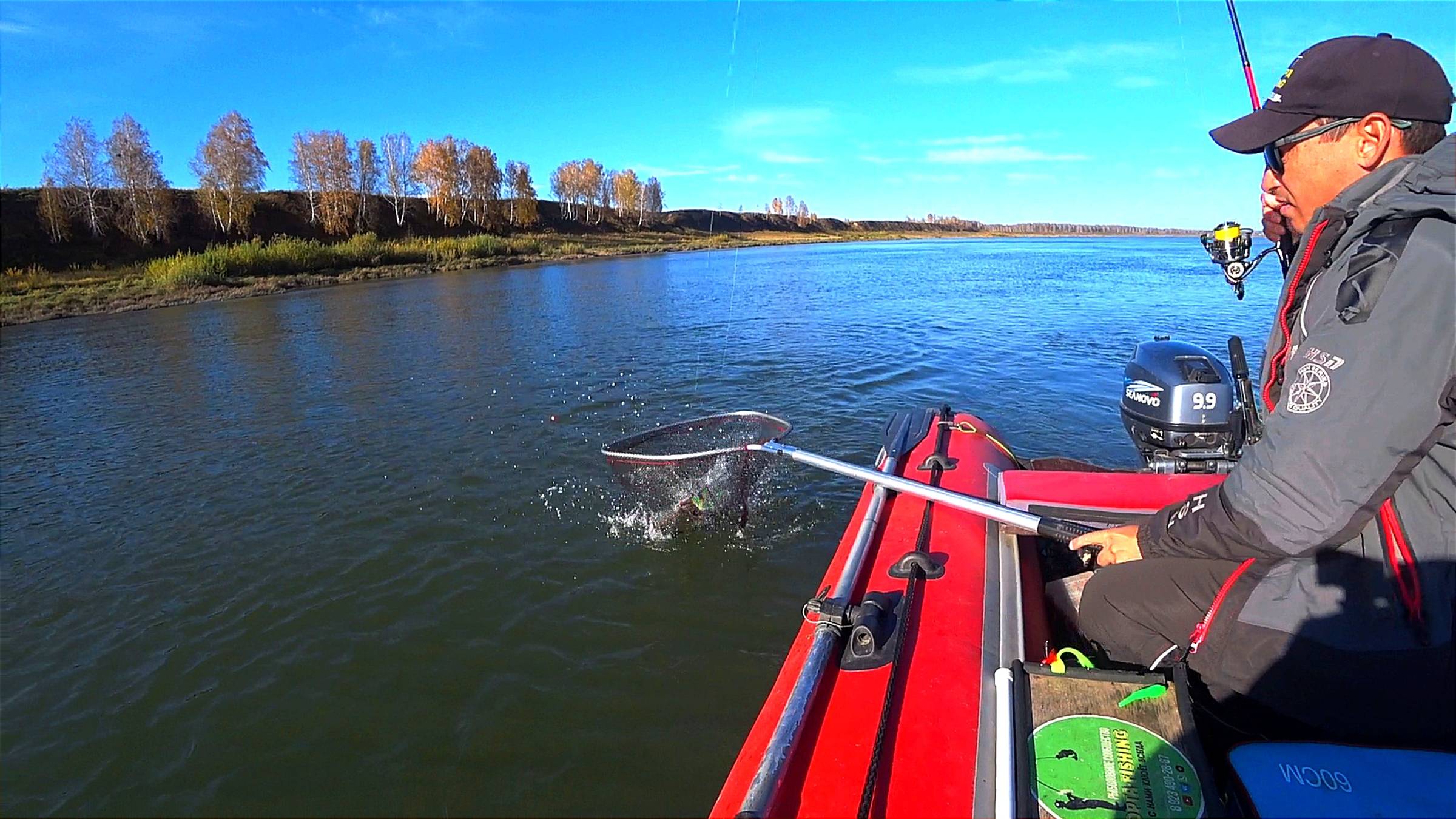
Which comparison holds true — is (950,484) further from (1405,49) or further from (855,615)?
(1405,49)

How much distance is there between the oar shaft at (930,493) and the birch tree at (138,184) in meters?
61.5

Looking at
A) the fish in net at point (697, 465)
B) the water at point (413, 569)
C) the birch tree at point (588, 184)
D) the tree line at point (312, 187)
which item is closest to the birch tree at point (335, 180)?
the tree line at point (312, 187)

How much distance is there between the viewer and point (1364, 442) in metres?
1.65

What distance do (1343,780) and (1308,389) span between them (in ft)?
3.42

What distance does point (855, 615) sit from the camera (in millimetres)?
3010

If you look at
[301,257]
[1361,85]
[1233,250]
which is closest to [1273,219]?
[1361,85]

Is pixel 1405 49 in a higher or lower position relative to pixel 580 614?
higher

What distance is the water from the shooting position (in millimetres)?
3730

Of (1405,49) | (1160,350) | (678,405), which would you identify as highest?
(1405,49)

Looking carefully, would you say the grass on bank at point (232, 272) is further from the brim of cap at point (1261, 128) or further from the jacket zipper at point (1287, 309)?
the jacket zipper at point (1287, 309)

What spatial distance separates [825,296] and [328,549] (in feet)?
72.0

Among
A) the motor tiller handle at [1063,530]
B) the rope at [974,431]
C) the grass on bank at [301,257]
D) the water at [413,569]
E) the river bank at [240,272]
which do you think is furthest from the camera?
the grass on bank at [301,257]

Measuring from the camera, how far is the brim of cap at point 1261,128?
2027 mm

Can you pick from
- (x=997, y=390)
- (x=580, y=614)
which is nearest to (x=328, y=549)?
(x=580, y=614)
